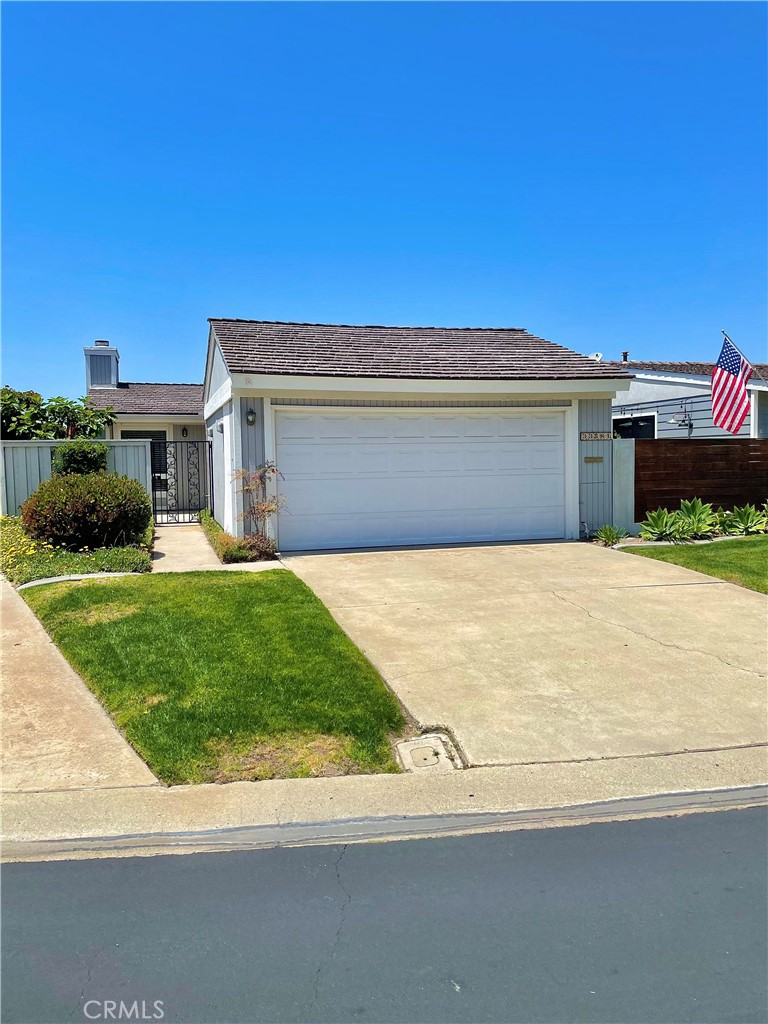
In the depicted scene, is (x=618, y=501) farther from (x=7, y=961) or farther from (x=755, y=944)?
(x=7, y=961)

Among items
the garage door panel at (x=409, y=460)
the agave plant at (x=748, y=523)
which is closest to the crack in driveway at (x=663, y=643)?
the garage door panel at (x=409, y=460)

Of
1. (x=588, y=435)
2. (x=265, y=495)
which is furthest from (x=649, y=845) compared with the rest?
(x=588, y=435)

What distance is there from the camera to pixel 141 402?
23203 mm

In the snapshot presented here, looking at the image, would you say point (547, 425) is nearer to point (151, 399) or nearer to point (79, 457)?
point (79, 457)

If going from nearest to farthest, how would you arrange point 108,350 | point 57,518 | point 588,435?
point 57,518, point 588,435, point 108,350

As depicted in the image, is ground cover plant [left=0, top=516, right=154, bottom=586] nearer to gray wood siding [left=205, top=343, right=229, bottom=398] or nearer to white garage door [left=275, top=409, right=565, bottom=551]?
white garage door [left=275, top=409, right=565, bottom=551]

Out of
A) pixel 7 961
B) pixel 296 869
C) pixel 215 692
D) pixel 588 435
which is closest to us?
pixel 7 961

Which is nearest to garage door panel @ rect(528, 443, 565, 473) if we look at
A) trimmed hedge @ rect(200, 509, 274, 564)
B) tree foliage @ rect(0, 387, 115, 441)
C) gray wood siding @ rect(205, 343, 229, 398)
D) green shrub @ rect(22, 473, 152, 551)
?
trimmed hedge @ rect(200, 509, 274, 564)

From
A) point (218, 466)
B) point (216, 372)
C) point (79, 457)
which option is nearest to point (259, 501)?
point (79, 457)

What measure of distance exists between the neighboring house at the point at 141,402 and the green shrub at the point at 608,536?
13112mm

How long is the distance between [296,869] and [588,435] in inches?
462

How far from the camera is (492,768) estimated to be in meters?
4.77

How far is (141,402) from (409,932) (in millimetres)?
22151

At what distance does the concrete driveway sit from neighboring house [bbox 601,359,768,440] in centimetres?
1015
